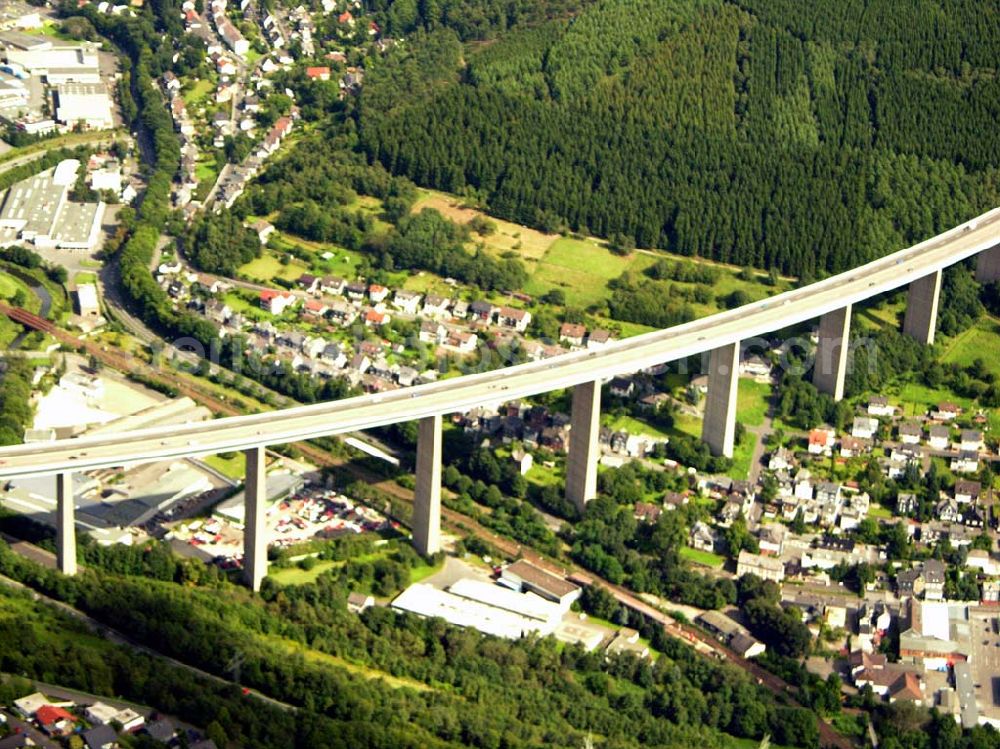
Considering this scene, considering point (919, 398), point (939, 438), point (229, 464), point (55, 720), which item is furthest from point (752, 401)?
point (55, 720)

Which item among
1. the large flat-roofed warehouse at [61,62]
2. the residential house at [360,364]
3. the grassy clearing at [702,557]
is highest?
the large flat-roofed warehouse at [61,62]

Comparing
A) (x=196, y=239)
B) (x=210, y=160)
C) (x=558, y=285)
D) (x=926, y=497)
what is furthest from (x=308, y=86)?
(x=926, y=497)

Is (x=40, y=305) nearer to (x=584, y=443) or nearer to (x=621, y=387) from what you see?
(x=621, y=387)

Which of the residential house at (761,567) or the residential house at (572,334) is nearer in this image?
the residential house at (761,567)

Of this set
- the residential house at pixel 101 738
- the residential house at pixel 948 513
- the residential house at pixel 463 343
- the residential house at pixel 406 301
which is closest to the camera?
the residential house at pixel 101 738

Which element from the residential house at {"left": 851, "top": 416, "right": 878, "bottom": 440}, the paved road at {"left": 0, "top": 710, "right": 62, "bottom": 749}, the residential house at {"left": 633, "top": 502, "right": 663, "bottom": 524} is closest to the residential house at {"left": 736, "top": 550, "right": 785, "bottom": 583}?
the residential house at {"left": 633, "top": 502, "right": 663, "bottom": 524}

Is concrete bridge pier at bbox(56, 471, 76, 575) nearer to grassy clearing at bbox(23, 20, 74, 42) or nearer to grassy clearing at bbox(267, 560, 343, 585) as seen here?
grassy clearing at bbox(267, 560, 343, 585)

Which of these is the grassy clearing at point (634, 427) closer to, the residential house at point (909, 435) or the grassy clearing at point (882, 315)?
the residential house at point (909, 435)

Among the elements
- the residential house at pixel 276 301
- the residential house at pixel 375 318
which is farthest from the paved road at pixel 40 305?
the residential house at pixel 375 318
